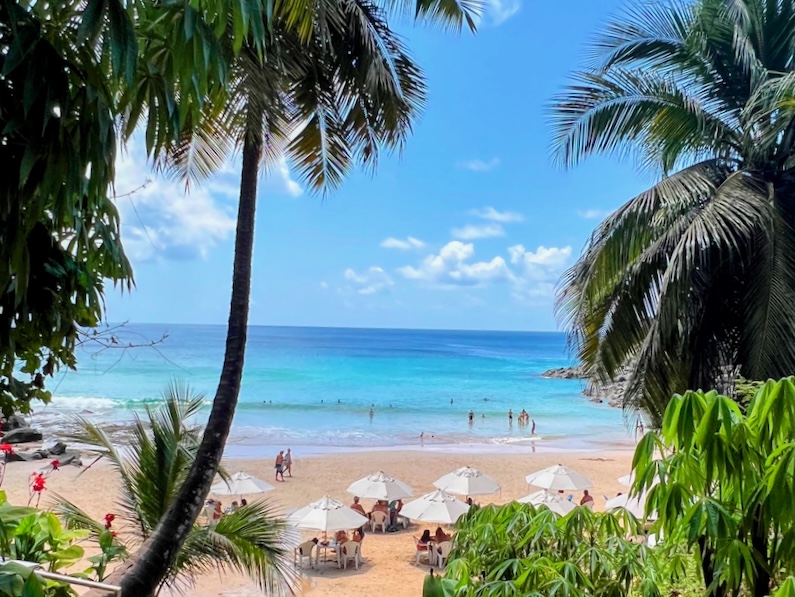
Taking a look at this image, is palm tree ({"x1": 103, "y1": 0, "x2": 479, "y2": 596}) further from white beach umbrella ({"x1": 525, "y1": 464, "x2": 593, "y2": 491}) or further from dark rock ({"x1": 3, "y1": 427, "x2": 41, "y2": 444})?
dark rock ({"x1": 3, "y1": 427, "x2": 41, "y2": 444})

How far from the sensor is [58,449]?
17.1 metres

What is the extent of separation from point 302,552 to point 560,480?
18.5ft

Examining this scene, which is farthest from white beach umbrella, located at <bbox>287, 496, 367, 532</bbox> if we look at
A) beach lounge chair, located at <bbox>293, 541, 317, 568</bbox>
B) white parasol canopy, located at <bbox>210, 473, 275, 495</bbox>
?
white parasol canopy, located at <bbox>210, 473, 275, 495</bbox>

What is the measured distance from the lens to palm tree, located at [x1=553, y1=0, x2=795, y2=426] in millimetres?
5148

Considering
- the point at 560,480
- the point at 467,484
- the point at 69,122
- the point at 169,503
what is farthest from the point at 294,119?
the point at 560,480

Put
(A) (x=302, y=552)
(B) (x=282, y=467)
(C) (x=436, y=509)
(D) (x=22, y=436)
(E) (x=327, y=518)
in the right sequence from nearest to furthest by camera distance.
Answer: (E) (x=327, y=518)
(A) (x=302, y=552)
(C) (x=436, y=509)
(B) (x=282, y=467)
(D) (x=22, y=436)

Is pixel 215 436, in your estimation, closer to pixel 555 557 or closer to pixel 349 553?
pixel 555 557

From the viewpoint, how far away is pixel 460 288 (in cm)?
6519

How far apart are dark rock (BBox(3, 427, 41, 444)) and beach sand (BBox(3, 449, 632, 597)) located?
2.73 meters

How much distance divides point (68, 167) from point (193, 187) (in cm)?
507

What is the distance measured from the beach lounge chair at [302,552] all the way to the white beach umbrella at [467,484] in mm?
3026

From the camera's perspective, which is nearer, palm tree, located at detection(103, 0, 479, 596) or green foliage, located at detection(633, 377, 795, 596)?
green foliage, located at detection(633, 377, 795, 596)

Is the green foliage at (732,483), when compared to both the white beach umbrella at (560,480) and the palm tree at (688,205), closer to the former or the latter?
the palm tree at (688,205)

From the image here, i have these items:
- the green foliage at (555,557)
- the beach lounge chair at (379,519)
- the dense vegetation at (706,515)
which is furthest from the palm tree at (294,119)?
the beach lounge chair at (379,519)
